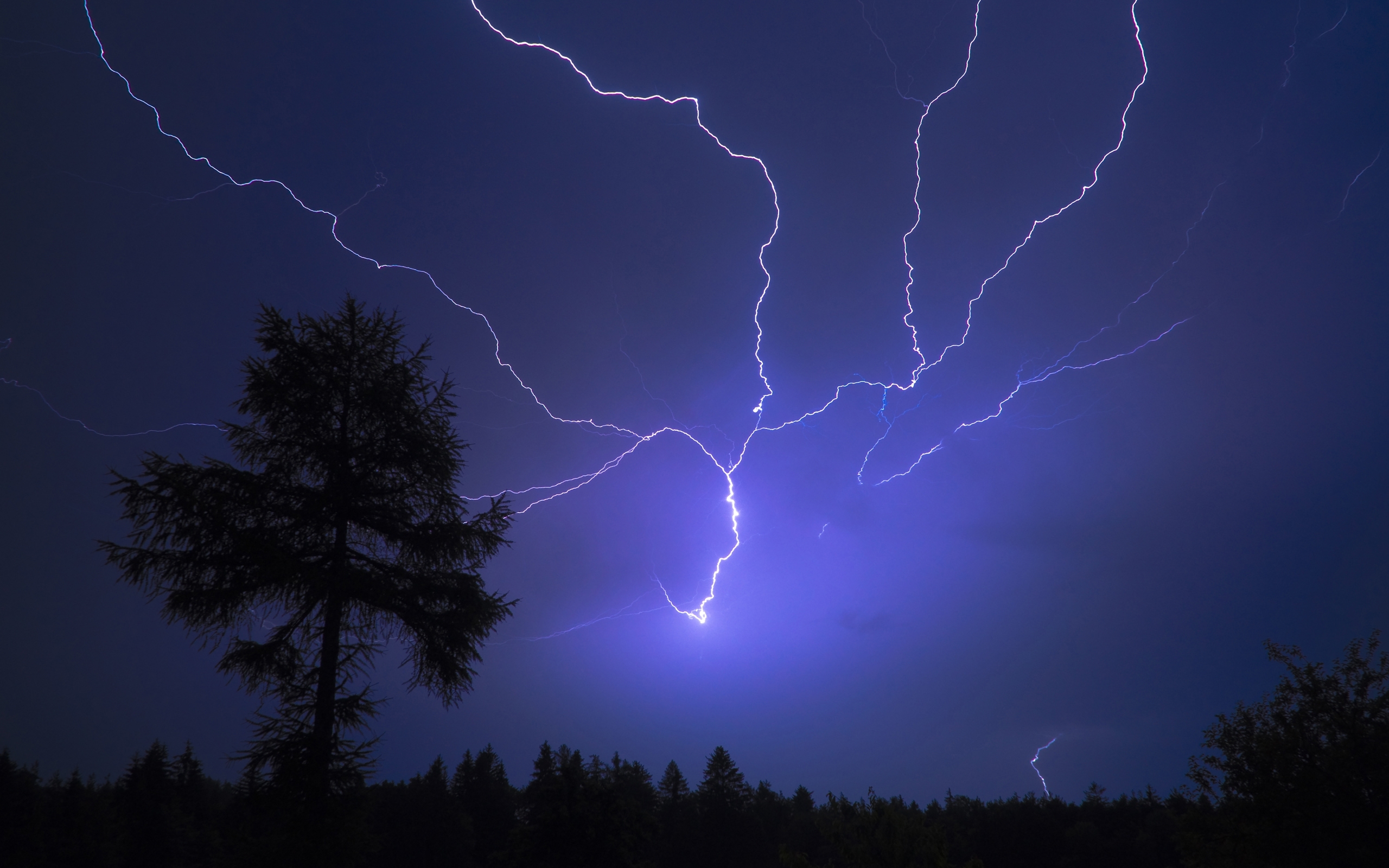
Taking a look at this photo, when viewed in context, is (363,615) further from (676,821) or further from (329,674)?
(676,821)

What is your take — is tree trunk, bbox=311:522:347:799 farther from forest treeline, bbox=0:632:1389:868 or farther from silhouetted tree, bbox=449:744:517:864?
silhouetted tree, bbox=449:744:517:864

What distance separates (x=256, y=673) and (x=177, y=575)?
4.32 ft

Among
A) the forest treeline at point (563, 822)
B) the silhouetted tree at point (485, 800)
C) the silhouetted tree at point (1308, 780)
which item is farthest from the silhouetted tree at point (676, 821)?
the silhouetted tree at point (1308, 780)

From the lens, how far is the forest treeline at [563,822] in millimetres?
17469

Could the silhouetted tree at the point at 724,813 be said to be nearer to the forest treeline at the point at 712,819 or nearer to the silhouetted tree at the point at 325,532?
the forest treeline at the point at 712,819

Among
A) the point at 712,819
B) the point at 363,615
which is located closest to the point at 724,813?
the point at 712,819

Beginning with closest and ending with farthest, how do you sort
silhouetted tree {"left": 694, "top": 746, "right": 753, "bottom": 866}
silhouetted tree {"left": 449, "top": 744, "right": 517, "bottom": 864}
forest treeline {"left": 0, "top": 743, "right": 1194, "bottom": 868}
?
forest treeline {"left": 0, "top": 743, "right": 1194, "bottom": 868} < silhouetted tree {"left": 694, "top": 746, "right": 753, "bottom": 866} < silhouetted tree {"left": 449, "top": 744, "right": 517, "bottom": 864}

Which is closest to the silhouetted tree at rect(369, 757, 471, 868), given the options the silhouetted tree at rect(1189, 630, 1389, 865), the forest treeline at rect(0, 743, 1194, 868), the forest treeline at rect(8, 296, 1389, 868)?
the forest treeline at rect(0, 743, 1194, 868)

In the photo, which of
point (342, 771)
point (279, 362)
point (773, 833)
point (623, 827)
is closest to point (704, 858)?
point (773, 833)

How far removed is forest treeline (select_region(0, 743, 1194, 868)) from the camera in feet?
57.3

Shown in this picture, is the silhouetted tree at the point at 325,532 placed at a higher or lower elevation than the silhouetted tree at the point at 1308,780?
higher

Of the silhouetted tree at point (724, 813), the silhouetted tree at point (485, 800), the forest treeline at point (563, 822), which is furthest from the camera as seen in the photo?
the silhouetted tree at point (485, 800)

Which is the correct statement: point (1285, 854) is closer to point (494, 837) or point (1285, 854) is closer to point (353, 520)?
point (353, 520)

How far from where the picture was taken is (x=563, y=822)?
1705 cm
